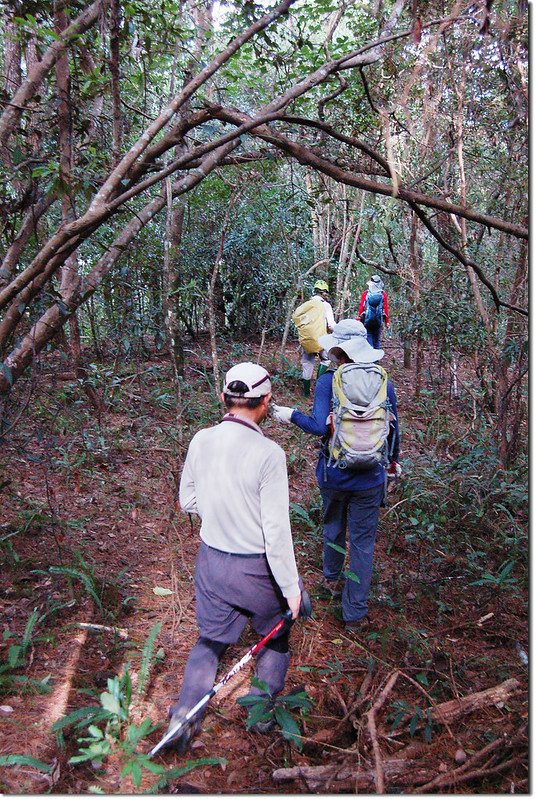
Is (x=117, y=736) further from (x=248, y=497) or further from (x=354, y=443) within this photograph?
(x=354, y=443)

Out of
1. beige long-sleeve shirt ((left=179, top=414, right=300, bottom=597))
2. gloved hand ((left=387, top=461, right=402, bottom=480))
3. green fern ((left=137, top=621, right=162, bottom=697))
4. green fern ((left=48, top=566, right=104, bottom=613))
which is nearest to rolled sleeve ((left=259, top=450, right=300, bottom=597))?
beige long-sleeve shirt ((left=179, top=414, right=300, bottom=597))

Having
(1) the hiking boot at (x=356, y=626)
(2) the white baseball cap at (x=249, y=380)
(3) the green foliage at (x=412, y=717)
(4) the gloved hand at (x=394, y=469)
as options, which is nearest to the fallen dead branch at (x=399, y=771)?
(3) the green foliage at (x=412, y=717)

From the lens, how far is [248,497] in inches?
107

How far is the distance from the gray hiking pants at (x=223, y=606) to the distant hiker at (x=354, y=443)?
A: 121cm

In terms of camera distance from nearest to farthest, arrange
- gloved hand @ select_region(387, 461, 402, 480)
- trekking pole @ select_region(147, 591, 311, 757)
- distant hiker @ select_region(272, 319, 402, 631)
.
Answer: trekking pole @ select_region(147, 591, 311, 757), distant hiker @ select_region(272, 319, 402, 631), gloved hand @ select_region(387, 461, 402, 480)

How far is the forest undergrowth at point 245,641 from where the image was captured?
8.84 feet

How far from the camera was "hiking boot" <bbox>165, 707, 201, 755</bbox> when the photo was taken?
273 cm

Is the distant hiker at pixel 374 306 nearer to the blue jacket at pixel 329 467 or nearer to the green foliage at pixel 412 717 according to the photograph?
the blue jacket at pixel 329 467

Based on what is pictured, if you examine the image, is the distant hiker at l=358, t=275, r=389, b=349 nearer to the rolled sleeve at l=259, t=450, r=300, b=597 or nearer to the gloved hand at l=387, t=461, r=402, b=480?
the gloved hand at l=387, t=461, r=402, b=480

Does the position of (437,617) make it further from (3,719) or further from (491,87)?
(491,87)

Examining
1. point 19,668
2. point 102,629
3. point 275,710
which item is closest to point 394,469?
point 275,710

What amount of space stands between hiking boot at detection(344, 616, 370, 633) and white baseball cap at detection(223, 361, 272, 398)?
2.17m

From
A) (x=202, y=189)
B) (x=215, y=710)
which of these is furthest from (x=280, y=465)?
(x=202, y=189)

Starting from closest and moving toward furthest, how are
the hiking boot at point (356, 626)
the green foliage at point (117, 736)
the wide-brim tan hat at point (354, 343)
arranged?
the green foliage at point (117, 736), the wide-brim tan hat at point (354, 343), the hiking boot at point (356, 626)
